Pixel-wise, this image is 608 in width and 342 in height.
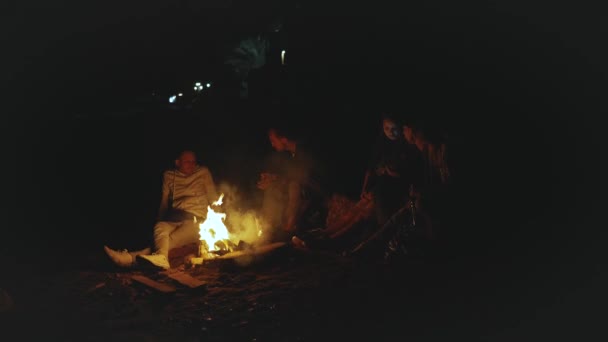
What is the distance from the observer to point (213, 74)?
26266 millimetres

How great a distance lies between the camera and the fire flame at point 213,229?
22.6 ft

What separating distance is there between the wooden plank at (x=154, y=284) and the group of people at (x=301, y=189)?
0.40 metres

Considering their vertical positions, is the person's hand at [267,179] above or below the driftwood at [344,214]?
above

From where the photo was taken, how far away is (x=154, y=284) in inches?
220

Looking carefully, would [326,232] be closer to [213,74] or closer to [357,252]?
[357,252]

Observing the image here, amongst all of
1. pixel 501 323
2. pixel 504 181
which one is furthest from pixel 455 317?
pixel 504 181

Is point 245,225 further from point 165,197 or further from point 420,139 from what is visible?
point 420,139

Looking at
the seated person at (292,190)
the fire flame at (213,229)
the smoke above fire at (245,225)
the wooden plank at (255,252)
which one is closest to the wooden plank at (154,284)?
the wooden plank at (255,252)

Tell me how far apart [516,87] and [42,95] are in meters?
18.3

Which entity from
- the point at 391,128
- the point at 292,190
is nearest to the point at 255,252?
the point at 292,190

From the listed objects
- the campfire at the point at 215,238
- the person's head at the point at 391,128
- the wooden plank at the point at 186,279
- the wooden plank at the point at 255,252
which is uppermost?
the person's head at the point at 391,128

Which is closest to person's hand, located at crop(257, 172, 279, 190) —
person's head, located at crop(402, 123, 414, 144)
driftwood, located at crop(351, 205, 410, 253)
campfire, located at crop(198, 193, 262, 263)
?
campfire, located at crop(198, 193, 262, 263)

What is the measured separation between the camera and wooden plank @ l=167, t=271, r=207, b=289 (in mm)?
5551

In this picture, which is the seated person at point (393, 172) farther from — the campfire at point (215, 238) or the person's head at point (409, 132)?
the campfire at point (215, 238)
